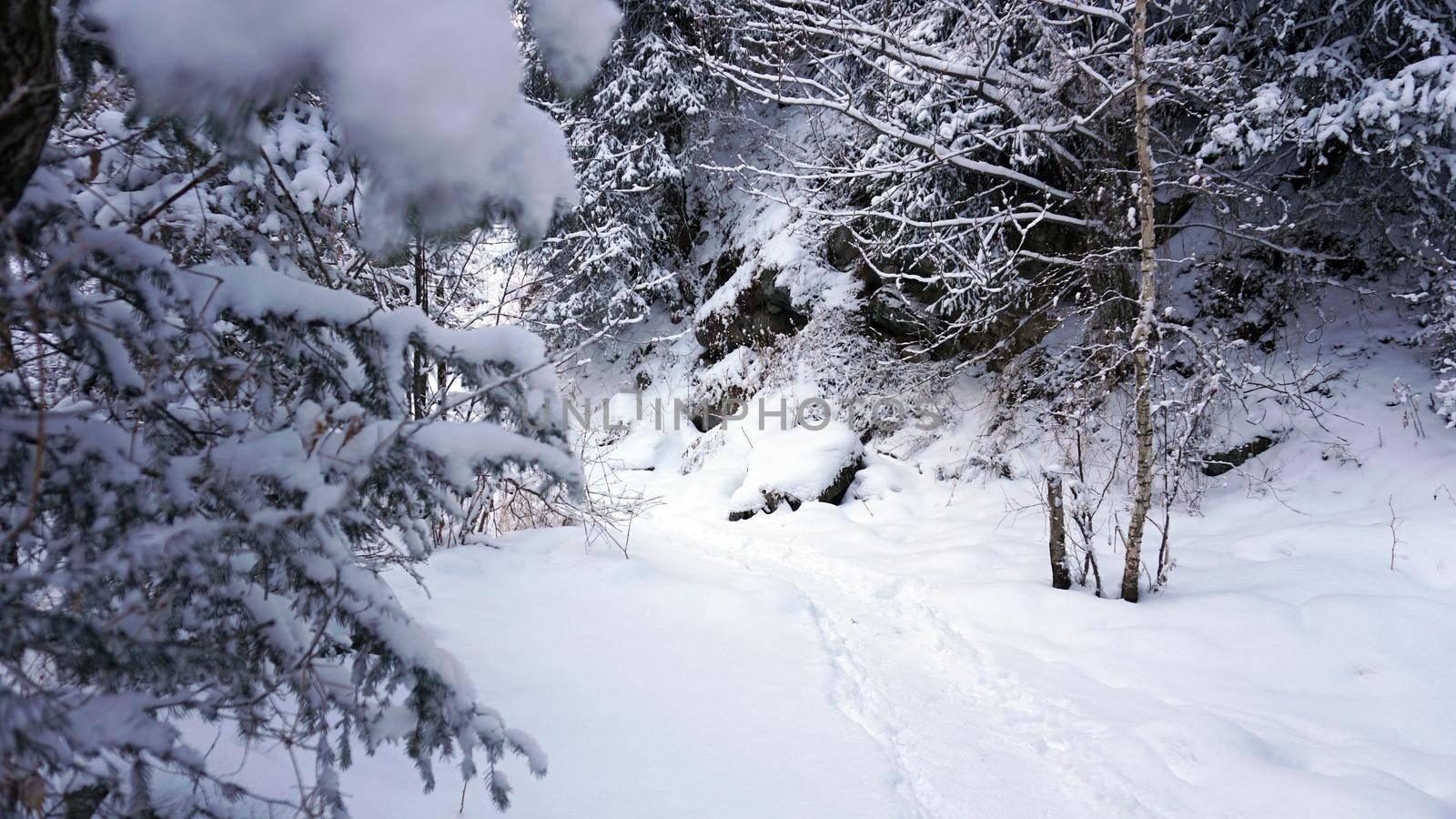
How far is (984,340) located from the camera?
26.7ft

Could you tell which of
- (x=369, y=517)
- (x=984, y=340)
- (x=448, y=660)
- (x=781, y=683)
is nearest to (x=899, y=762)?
(x=781, y=683)

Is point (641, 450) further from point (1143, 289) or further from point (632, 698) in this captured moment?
point (632, 698)

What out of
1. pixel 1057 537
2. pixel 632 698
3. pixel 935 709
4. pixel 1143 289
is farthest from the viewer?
pixel 1057 537

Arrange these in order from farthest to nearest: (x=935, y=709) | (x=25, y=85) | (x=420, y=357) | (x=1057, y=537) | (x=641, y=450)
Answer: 1. (x=641, y=450)
2. (x=1057, y=537)
3. (x=420, y=357)
4. (x=935, y=709)
5. (x=25, y=85)

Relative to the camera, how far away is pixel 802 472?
7539mm

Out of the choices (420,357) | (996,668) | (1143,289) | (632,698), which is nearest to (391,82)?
(632,698)

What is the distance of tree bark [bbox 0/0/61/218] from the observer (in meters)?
0.95

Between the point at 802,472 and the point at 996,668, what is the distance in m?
4.21

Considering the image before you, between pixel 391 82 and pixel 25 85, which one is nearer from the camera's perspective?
pixel 25 85

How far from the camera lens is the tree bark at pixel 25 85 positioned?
0.95 m

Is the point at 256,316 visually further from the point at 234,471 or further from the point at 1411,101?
the point at 1411,101

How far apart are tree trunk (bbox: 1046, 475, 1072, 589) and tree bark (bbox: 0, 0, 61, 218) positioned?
4689 mm

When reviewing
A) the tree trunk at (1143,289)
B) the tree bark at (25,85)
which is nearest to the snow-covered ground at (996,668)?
the tree trunk at (1143,289)

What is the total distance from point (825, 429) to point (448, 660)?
7.26m
